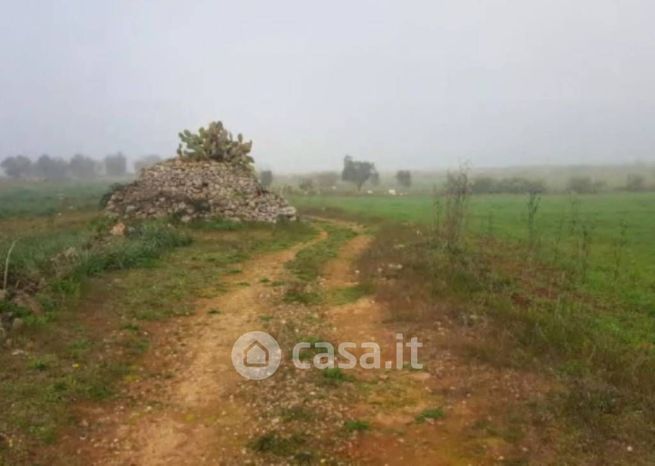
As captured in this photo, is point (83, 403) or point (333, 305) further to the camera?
point (333, 305)

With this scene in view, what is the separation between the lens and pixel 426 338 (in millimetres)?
8250

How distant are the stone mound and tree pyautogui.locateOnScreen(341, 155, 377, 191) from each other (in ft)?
167

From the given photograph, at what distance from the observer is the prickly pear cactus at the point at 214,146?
75.4 ft

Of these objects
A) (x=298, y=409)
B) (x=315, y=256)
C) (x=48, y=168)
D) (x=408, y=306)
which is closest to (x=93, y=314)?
(x=298, y=409)

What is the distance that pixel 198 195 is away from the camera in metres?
20.5

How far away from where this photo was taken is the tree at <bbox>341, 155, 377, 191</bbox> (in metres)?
72.9

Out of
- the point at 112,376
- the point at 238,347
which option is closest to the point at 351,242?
the point at 238,347

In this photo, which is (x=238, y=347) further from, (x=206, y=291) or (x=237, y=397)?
(x=206, y=291)

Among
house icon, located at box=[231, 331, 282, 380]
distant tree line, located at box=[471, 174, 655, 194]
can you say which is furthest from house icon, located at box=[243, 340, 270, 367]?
distant tree line, located at box=[471, 174, 655, 194]

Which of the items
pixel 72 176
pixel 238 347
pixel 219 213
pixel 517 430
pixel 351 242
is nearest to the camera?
pixel 517 430

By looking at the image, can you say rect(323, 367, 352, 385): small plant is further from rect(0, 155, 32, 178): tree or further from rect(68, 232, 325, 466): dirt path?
rect(0, 155, 32, 178): tree

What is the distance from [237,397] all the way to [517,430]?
3068 mm

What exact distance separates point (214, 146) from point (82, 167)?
110 m

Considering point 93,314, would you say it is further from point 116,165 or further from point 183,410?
point 116,165
